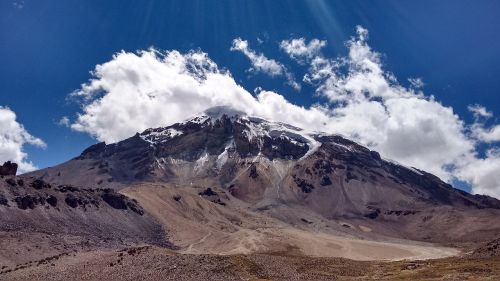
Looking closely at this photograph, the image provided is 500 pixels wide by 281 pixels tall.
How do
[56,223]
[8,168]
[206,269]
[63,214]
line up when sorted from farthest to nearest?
[8,168] < [63,214] < [56,223] < [206,269]

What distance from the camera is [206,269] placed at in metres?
79.4

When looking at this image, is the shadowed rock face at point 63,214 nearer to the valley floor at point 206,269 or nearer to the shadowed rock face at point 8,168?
the shadowed rock face at point 8,168

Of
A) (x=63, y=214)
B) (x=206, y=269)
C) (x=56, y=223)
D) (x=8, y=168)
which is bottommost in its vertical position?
(x=206, y=269)

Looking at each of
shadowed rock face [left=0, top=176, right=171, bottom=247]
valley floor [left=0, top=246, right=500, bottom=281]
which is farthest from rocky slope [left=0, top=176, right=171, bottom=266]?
valley floor [left=0, top=246, right=500, bottom=281]

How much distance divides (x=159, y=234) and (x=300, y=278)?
124 m

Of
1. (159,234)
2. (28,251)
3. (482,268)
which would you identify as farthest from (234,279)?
(159,234)

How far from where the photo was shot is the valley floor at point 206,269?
78375mm

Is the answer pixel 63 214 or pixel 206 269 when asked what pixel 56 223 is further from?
pixel 206 269

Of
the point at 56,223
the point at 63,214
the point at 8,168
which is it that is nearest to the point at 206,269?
the point at 56,223

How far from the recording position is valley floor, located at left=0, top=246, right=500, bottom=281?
78375 mm

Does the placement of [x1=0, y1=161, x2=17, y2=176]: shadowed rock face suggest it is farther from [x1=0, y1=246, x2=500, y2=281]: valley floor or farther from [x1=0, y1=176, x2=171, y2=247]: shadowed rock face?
[x1=0, y1=246, x2=500, y2=281]: valley floor

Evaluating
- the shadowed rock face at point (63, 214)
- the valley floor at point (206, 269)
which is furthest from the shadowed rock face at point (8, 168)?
the valley floor at point (206, 269)

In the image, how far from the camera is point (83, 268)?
84.1m

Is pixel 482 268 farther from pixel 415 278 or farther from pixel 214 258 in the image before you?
pixel 214 258
